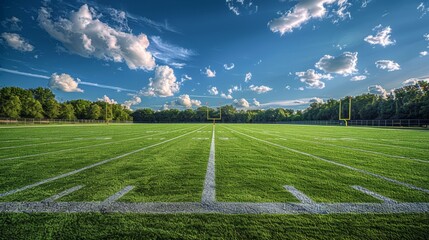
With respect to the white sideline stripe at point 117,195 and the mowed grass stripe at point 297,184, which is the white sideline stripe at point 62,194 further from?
the mowed grass stripe at point 297,184

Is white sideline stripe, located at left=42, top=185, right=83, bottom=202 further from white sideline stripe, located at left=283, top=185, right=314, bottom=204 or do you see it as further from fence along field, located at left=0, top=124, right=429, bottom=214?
white sideline stripe, located at left=283, top=185, right=314, bottom=204

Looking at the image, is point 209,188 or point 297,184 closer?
point 209,188

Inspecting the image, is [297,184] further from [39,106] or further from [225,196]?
[39,106]

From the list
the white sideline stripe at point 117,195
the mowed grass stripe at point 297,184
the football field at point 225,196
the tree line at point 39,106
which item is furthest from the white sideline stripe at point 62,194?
the tree line at point 39,106

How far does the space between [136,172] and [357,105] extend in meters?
90.4

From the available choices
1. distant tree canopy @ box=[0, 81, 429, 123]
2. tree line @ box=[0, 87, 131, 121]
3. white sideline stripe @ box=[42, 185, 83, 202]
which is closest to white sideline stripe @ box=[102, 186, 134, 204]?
white sideline stripe @ box=[42, 185, 83, 202]

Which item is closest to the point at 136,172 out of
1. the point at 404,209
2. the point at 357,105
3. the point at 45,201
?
the point at 45,201

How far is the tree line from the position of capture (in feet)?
191

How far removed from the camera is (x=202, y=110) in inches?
5354

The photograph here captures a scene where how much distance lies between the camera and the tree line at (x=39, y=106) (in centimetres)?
5818

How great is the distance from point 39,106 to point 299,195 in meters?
87.4

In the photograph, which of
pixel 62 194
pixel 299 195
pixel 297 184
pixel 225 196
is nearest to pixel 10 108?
pixel 62 194

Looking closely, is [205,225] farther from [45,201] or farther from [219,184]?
[45,201]

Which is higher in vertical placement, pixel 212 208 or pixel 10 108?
pixel 10 108
